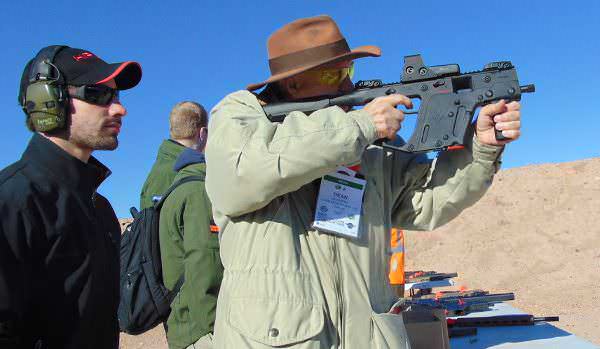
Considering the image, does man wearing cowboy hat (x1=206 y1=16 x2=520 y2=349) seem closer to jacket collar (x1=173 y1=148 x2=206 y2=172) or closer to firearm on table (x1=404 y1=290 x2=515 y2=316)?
jacket collar (x1=173 y1=148 x2=206 y2=172)

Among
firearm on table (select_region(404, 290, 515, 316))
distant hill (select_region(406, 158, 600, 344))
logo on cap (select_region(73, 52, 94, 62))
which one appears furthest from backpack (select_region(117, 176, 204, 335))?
distant hill (select_region(406, 158, 600, 344))

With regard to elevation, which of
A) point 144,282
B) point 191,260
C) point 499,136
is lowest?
point 144,282

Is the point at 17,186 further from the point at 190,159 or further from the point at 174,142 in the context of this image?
the point at 174,142

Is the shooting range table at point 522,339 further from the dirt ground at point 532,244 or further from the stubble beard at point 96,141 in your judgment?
the dirt ground at point 532,244

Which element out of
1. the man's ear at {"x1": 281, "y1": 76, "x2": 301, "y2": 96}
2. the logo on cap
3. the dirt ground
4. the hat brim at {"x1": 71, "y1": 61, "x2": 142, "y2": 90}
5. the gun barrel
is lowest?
the dirt ground

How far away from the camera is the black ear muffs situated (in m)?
2.24

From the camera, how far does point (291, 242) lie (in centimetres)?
208

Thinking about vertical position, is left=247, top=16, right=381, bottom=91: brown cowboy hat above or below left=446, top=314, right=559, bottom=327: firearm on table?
above

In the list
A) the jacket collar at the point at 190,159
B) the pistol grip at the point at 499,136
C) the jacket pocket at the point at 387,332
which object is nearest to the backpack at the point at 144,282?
the jacket collar at the point at 190,159

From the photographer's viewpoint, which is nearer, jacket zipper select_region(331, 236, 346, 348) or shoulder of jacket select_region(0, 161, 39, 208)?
shoulder of jacket select_region(0, 161, 39, 208)

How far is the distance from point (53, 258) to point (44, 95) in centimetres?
65

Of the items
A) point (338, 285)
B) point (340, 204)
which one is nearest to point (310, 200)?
point (340, 204)

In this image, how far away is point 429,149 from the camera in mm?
2434

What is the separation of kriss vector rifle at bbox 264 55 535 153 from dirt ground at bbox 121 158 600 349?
11.1 meters
